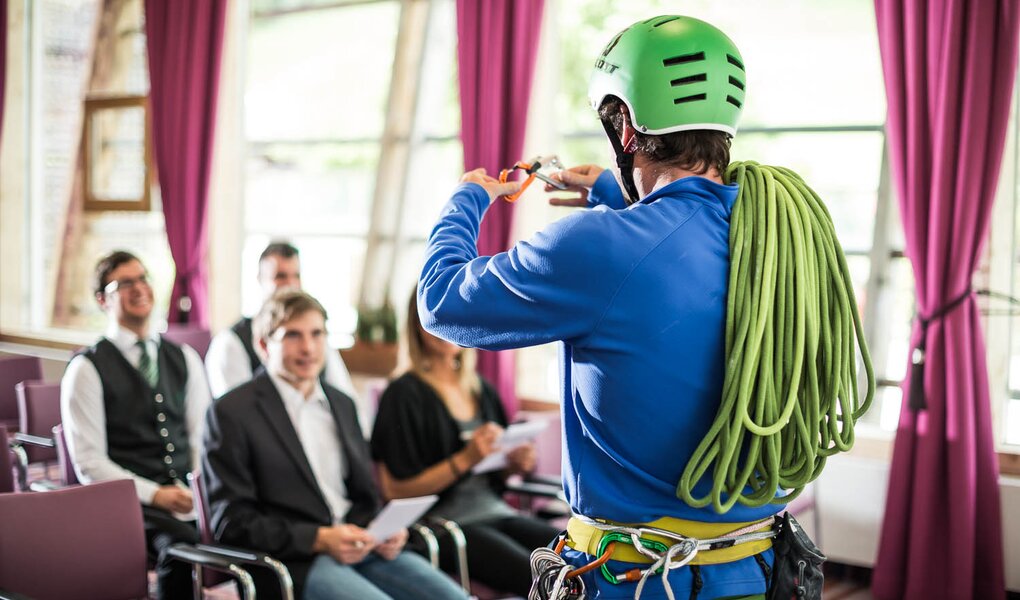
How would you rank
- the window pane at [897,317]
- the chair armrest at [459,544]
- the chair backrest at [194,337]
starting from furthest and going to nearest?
the chair backrest at [194,337]
the window pane at [897,317]
the chair armrest at [459,544]

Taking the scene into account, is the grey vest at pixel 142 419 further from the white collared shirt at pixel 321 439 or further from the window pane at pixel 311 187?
the window pane at pixel 311 187

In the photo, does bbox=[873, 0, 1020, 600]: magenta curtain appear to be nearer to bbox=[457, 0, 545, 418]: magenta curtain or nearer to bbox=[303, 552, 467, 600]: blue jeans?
bbox=[457, 0, 545, 418]: magenta curtain

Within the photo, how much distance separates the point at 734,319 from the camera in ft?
4.58

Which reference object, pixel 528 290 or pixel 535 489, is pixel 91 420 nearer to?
pixel 535 489

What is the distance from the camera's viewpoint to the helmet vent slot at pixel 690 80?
4.58ft

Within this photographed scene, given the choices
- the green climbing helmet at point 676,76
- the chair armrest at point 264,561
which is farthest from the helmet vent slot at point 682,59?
the chair armrest at point 264,561

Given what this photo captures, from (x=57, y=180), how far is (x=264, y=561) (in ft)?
19.6

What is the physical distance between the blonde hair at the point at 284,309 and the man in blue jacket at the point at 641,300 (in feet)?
5.48

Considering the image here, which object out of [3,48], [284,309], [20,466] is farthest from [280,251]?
[3,48]

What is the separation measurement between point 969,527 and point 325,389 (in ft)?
7.79

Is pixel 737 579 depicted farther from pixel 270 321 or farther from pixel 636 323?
pixel 270 321

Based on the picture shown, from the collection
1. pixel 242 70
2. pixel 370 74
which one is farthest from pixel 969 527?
pixel 242 70

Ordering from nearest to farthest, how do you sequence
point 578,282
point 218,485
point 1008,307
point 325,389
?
point 578,282 < point 218,485 < point 325,389 < point 1008,307

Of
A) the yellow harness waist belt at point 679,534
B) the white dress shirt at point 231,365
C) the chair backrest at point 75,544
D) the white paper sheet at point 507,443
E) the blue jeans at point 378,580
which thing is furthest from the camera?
the white dress shirt at point 231,365
